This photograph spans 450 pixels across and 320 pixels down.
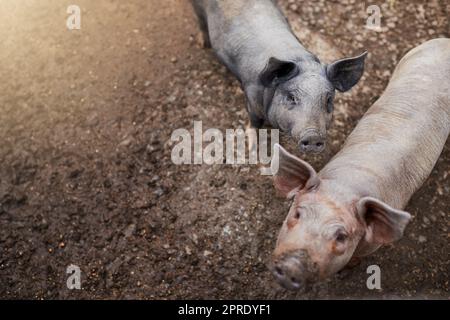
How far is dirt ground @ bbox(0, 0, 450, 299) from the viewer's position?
5.81 metres

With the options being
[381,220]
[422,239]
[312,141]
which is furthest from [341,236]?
[422,239]

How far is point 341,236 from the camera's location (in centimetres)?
416

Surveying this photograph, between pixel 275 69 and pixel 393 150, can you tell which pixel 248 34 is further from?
pixel 393 150

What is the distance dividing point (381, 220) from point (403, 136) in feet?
4.38

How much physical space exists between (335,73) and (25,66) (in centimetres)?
420

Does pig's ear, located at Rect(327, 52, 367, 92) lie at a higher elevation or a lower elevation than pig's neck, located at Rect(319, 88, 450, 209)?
higher

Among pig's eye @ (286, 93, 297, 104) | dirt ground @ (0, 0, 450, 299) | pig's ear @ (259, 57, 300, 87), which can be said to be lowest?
dirt ground @ (0, 0, 450, 299)

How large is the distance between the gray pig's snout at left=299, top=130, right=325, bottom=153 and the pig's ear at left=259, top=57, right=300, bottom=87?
736mm

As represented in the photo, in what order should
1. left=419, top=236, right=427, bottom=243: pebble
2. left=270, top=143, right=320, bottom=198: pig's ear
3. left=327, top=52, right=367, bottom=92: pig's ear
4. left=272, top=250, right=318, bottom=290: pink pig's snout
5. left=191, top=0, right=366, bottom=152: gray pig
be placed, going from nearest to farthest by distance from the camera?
left=272, top=250, right=318, bottom=290: pink pig's snout → left=270, top=143, right=320, bottom=198: pig's ear → left=191, top=0, right=366, bottom=152: gray pig → left=327, top=52, right=367, bottom=92: pig's ear → left=419, top=236, right=427, bottom=243: pebble

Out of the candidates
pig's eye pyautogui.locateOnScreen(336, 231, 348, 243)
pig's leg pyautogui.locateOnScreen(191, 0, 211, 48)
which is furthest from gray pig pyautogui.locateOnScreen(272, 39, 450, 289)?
pig's leg pyautogui.locateOnScreen(191, 0, 211, 48)

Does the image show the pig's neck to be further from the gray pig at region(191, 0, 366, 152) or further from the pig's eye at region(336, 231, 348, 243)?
the pig's eye at region(336, 231, 348, 243)

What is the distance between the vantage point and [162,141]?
651 centimetres
